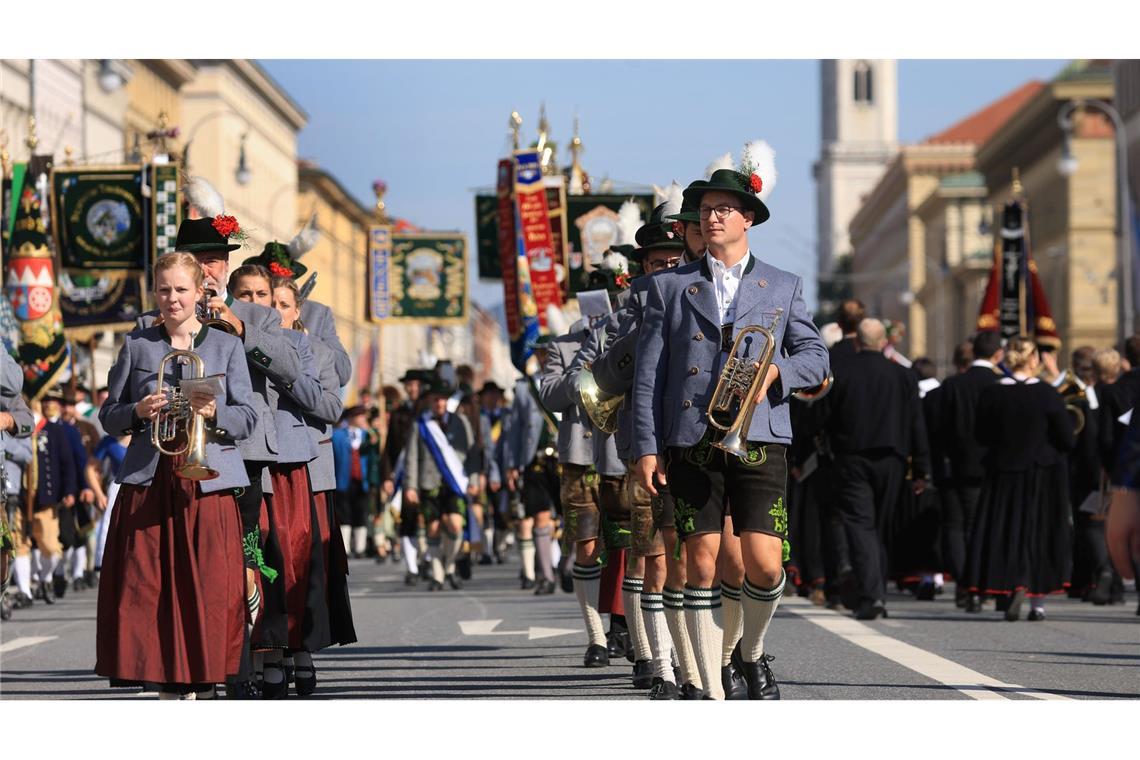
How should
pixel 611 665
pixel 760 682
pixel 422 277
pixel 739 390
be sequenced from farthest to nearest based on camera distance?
pixel 422 277 < pixel 611 665 < pixel 760 682 < pixel 739 390

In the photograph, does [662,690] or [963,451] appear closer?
[662,690]

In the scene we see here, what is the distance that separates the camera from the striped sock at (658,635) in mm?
9938

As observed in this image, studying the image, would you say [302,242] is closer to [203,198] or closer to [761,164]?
[203,198]

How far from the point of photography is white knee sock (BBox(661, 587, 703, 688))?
912 cm

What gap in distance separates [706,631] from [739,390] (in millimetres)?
933

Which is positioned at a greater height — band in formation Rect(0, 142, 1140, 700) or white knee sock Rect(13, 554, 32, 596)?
band in formation Rect(0, 142, 1140, 700)

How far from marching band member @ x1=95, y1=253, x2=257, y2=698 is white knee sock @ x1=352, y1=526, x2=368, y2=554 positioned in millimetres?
21052

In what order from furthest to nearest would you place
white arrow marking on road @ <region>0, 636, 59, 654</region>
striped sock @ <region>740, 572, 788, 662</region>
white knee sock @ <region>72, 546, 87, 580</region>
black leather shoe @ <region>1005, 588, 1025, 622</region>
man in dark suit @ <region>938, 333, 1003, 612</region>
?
1. white knee sock @ <region>72, 546, 87, 580</region>
2. man in dark suit @ <region>938, 333, 1003, 612</region>
3. black leather shoe @ <region>1005, 588, 1025, 622</region>
4. white arrow marking on road @ <region>0, 636, 59, 654</region>
5. striped sock @ <region>740, 572, 788, 662</region>

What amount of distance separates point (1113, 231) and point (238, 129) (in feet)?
114

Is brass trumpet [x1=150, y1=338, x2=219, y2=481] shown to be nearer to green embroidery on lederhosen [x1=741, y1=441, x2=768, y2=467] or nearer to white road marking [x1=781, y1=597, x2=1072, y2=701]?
green embroidery on lederhosen [x1=741, y1=441, x2=768, y2=467]

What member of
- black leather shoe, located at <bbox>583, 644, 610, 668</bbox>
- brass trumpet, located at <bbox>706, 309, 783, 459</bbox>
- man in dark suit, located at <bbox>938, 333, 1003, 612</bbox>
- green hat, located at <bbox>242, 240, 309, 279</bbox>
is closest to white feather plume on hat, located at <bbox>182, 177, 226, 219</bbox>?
green hat, located at <bbox>242, 240, 309, 279</bbox>

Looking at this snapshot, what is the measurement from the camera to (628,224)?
1213 centimetres

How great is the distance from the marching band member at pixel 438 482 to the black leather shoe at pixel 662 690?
10.9 m

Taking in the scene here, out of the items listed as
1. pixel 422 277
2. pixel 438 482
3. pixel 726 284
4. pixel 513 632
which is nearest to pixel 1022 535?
pixel 513 632
